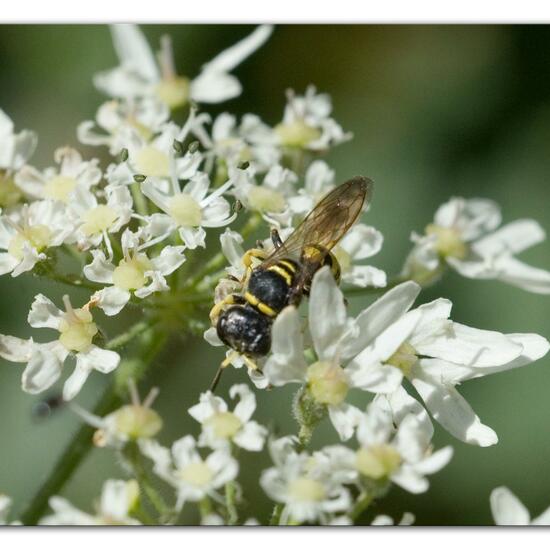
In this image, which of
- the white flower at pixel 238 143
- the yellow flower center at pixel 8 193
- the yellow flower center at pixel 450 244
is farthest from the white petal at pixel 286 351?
the yellow flower center at pixel 8 193

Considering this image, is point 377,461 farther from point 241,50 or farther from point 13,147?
point 241,50

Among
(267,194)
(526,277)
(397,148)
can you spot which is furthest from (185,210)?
(397,148)

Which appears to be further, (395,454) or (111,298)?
(111,298)

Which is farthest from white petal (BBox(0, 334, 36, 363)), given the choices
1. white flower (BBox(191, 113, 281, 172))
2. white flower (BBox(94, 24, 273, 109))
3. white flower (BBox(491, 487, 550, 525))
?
white flower (BBox(491, 487, 550, 525))

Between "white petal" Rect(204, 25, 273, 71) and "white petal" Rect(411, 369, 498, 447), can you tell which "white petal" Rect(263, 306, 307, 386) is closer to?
"white petal" Rect(411, 369, 498, 447)

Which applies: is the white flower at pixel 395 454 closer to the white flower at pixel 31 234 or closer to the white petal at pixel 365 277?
the white petal at pixel 365 277

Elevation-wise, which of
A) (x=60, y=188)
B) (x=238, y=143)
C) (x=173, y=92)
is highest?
(x=173, y=92)

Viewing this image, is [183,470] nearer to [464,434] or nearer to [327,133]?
[464,434]
